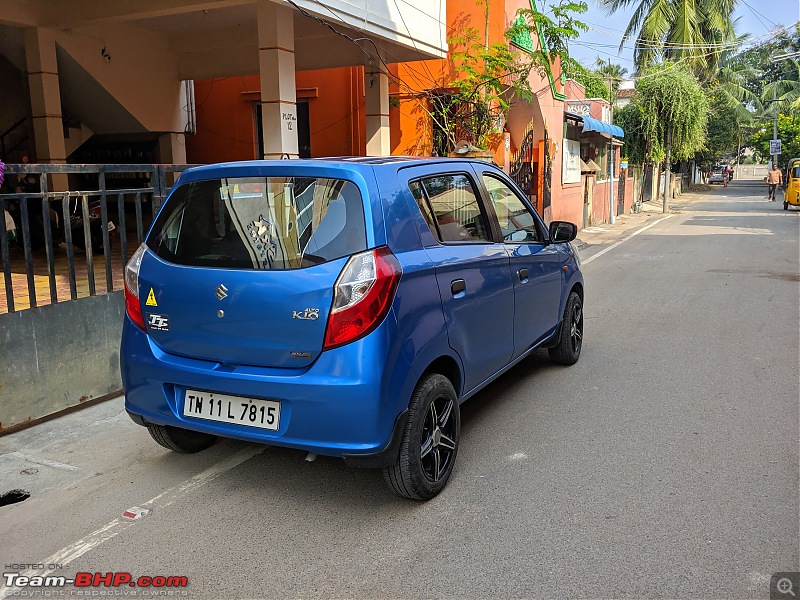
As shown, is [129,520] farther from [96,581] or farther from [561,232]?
[561,232]

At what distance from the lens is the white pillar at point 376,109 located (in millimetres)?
11992

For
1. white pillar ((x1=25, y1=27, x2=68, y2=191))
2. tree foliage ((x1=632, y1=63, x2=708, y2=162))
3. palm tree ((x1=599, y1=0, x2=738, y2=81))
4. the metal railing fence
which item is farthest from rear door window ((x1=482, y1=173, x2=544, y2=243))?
palm tree ((x1=599, y1=0, x2=738, y2=81))

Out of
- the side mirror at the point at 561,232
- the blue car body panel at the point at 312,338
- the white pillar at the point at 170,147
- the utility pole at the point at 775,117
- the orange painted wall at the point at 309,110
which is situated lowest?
the blue car body panel at the point at 312,338

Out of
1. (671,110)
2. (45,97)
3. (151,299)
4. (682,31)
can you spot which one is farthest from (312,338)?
(682,31)

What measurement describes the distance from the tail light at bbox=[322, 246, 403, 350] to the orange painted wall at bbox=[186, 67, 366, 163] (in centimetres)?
1200

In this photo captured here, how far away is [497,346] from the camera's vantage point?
14.4ft

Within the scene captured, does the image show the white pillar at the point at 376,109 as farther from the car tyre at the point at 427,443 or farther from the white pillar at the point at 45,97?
the car tyre at the point at 427,443

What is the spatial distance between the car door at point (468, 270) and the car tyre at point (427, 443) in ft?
0.94

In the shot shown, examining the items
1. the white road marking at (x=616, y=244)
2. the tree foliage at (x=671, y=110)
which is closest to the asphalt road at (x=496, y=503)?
the white road marking at (x=616, y=244)

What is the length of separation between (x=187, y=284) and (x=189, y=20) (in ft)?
29.1

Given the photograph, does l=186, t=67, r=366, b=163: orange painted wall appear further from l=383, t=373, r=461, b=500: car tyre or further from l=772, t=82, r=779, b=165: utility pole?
l=772, t=82, r=779, b=165: utility pole

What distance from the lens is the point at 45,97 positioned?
10164mm

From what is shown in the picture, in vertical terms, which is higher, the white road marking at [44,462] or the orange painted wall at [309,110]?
the orange painted wall at [309,110]

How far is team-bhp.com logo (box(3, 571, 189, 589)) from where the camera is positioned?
2.94 metres
